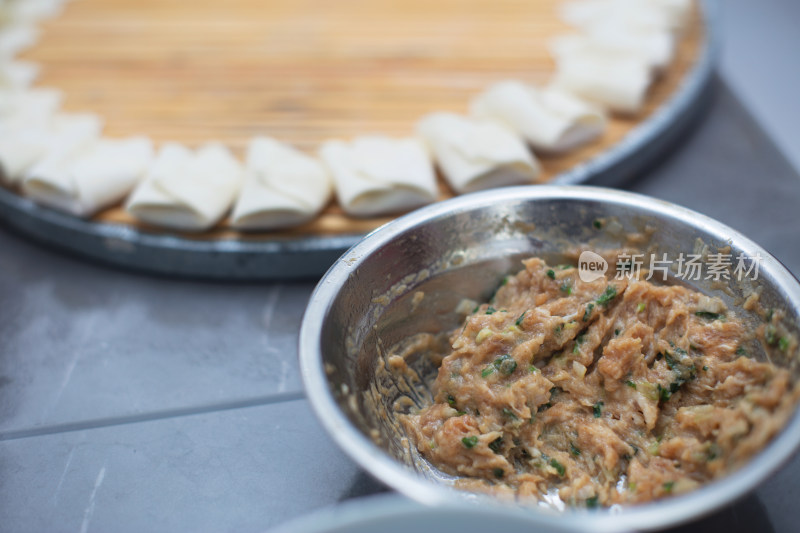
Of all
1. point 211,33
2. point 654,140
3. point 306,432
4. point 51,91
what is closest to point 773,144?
point 654,140

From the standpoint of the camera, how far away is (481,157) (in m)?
2.13

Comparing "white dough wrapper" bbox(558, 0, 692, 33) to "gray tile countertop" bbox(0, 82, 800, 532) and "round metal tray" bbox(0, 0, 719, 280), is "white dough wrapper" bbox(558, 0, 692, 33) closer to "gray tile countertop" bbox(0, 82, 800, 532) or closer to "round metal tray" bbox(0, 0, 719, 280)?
"round metal tray" bbox(0, 0, 719, 280)

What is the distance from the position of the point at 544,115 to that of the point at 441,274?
934 millimetres

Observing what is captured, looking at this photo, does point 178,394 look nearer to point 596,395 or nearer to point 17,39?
point 596,395

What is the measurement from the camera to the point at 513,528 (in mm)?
847

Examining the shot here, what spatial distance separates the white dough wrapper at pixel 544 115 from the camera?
2.27 meters

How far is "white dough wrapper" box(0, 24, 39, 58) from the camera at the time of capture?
10.1 feet

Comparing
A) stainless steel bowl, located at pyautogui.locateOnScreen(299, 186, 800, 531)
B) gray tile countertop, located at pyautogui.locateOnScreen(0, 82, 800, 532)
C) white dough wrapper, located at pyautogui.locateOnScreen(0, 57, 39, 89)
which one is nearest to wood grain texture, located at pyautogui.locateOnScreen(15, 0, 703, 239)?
white dough wrapper, located at pyautogui.locateOnScreen(0, 57, 39, 89)

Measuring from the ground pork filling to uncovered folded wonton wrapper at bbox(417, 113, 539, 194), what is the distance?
0.66 meters

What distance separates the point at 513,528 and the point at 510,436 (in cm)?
56

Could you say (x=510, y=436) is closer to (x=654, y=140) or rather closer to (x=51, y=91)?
(x=654, y=140)

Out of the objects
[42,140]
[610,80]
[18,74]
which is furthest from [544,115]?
[18,74]

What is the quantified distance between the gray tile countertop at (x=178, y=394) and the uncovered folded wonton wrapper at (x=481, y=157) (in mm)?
495
